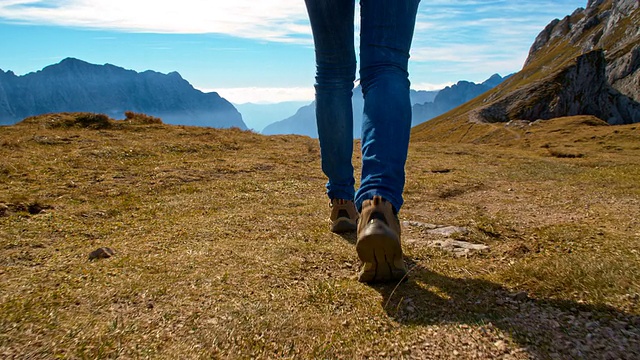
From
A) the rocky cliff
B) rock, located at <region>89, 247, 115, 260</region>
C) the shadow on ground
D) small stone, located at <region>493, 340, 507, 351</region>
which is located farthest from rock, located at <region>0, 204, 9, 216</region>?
the rocky cliff

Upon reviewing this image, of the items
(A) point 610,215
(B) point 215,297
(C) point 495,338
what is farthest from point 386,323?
(A) point 610,215

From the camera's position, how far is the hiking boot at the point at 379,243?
217 cm

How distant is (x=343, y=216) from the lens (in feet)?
12.1

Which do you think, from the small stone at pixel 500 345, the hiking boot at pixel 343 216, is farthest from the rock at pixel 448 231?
the small stone at pixel 500 345

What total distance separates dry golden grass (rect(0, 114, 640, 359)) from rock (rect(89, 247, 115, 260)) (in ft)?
0.22

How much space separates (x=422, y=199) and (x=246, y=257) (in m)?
2.98

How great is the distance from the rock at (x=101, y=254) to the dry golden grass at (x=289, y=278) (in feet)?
0.22

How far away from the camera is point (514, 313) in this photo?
2.04m

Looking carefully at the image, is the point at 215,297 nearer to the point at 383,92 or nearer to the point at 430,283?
the point at 430,283

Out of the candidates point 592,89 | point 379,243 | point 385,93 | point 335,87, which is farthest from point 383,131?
point 592,89

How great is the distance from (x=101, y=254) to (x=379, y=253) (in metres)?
2.01

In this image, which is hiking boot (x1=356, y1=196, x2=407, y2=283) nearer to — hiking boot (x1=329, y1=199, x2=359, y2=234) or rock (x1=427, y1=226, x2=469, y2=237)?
hiking boot (x1=329, y1=199, x2=359, y2=234)

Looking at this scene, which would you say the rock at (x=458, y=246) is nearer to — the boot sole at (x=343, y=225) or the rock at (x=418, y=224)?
the rock at (x=418, y=224)

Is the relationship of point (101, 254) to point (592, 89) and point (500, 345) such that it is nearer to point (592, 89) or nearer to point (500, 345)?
point (500, 345)
